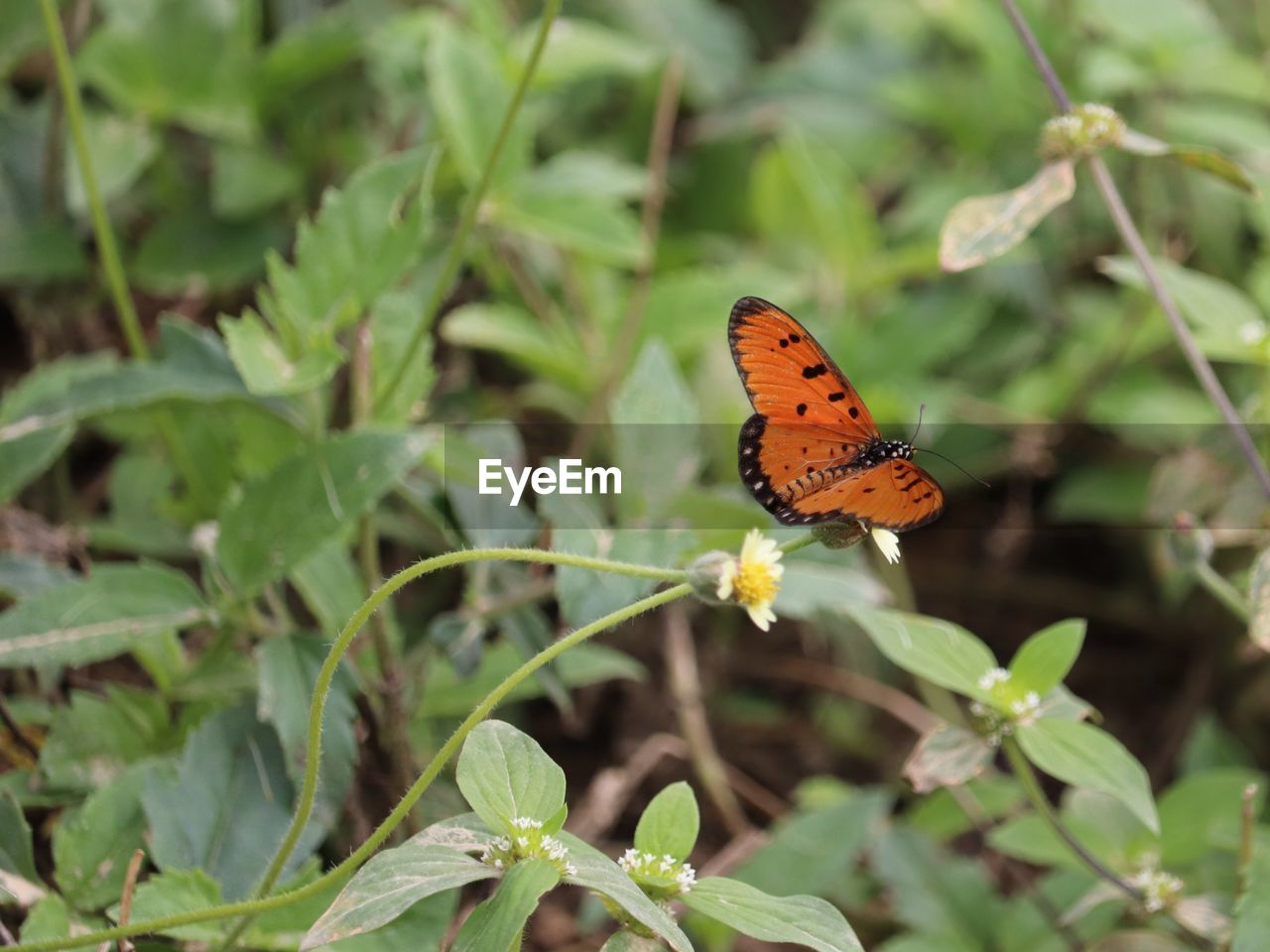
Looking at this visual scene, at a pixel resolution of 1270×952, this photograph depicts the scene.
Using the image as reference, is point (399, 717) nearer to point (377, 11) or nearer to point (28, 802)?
point (28, 802)

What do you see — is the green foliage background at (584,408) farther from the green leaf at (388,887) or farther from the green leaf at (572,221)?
the green leaf at (388,887)

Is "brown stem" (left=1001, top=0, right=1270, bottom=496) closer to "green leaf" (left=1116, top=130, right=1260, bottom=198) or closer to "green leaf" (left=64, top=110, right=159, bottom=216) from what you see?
"green leaf" (left=1116, top=130, right=1260, bottom=198)

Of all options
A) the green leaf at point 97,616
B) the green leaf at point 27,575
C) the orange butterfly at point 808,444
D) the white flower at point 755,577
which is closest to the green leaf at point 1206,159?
the orange butterfly at point 808,444

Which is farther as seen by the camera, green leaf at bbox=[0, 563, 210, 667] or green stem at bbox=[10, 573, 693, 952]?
green leaf at bbox=[0, 563, 210, 667]

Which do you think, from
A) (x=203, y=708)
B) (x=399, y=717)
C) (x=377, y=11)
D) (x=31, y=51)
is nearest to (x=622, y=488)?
(x=399, y=717)

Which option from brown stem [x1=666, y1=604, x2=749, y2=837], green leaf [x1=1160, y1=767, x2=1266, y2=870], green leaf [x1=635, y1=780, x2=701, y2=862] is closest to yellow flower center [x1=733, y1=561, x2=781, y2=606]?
green leaf [x1=635, y1=780, x2=701, y2=862]

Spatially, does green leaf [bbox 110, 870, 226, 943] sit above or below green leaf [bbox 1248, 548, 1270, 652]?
below
